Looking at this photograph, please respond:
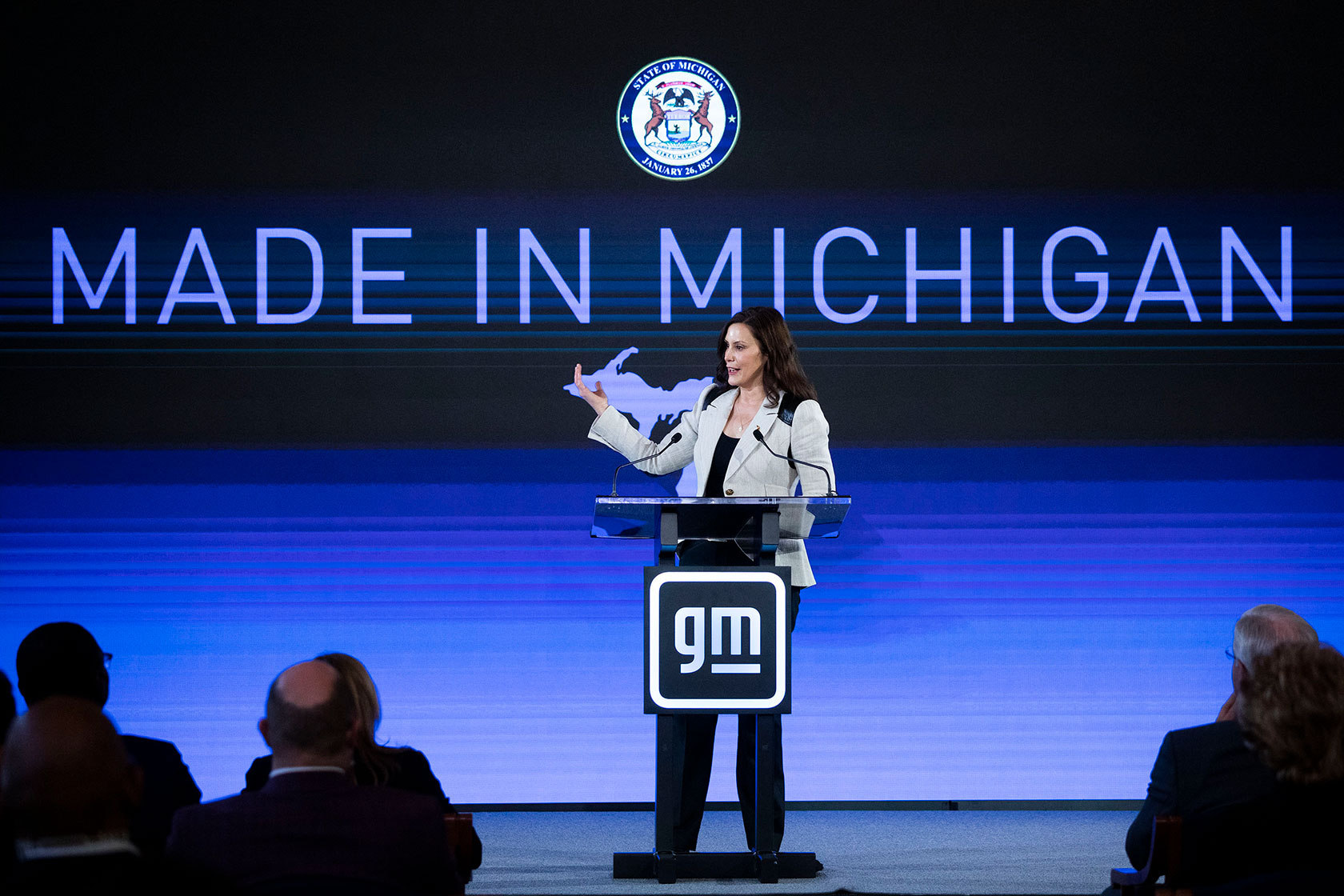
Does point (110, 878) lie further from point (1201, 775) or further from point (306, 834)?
point (1201, 775)

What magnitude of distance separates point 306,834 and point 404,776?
58 cm

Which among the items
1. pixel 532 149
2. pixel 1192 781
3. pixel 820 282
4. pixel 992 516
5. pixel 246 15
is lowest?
pixel 1192 781

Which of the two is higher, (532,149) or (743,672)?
(532,149)

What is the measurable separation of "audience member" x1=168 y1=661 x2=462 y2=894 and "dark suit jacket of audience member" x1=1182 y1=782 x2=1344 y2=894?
1.18 metres

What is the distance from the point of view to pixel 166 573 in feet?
16.9

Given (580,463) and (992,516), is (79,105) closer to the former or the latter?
(580,463)

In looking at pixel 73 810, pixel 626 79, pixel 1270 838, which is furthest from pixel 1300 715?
pixel 626 79

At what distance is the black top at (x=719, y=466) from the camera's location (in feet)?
13.0

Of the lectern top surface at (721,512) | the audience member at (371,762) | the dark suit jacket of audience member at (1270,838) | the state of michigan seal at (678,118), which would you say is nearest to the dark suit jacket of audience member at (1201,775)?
the dark suit jacket of audience member at (1270,838)

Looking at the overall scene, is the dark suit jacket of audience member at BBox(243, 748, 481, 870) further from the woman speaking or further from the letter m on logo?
the letter m on logo

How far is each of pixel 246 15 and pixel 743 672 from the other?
3308 mm

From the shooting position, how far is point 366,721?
248 centimetres

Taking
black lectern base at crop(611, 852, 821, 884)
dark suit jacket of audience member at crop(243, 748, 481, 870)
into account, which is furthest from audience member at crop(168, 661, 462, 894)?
black lectern base at crop(611, 852, 821, 884)

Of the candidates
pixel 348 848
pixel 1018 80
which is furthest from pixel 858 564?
pixel 348 848
